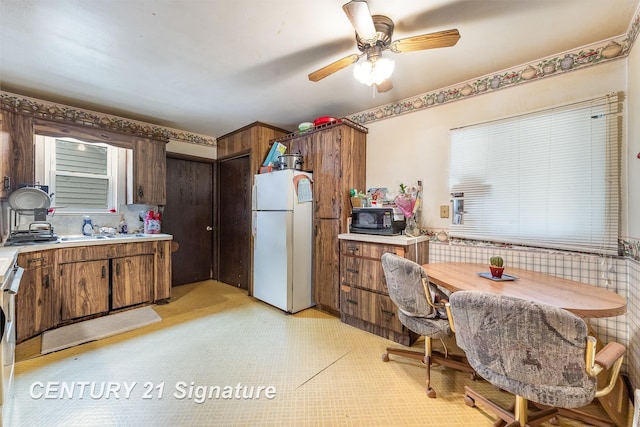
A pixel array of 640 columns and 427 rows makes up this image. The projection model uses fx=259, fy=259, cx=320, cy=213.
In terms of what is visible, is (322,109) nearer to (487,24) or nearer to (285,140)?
(285,140)

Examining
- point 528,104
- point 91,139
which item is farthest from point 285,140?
point 528,104

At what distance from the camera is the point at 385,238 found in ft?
7.93

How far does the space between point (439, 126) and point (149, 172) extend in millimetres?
3492

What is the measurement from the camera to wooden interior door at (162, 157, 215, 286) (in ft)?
12.9

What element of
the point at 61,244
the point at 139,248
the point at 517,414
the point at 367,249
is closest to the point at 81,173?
the point at 61,244

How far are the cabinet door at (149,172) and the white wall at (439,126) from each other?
2707 millimetres

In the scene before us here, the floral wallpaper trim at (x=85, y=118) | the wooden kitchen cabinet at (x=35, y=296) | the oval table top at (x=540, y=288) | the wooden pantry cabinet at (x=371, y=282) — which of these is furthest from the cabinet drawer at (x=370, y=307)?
the floral wallpaper trim at (x=85, y=118)

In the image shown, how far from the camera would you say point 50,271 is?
2.44m

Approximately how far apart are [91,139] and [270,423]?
3.43 metres

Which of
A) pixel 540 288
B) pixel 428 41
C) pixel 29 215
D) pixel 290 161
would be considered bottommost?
pixel 540 288

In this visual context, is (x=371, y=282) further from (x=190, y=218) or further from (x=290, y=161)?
(x=190, y=218)

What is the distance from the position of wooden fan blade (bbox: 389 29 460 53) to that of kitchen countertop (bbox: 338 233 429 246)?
1.46 metres

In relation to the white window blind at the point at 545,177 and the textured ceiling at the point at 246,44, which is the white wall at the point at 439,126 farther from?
the textured ceiling at the point at 246,44

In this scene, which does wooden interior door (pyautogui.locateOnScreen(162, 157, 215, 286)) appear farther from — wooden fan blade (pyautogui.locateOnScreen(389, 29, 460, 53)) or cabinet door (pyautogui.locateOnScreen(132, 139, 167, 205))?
wooden fan blade (pyautogui.locateOnScreen(389, 29, 460, 53))
